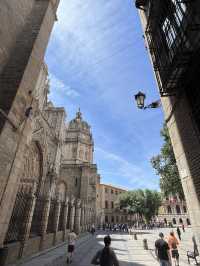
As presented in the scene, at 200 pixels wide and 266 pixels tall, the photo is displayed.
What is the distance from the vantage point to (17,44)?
7730 millimetres

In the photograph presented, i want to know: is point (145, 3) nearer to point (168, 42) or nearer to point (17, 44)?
point (168, 42)

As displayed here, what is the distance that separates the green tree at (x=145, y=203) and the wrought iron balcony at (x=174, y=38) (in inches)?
1403

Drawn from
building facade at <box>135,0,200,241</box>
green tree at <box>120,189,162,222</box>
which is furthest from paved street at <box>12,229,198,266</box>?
green tree at <box>120,189,162,222</box>

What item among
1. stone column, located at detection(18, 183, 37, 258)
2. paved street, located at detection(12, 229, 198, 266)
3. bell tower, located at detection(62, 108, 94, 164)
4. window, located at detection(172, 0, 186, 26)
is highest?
bell tower, located at detection(62, 108, 94, 164)

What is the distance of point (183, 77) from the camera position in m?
5.34

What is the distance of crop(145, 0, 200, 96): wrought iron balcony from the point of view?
4.54 metres

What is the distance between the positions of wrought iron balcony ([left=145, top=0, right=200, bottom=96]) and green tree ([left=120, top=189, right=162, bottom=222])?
117 feet

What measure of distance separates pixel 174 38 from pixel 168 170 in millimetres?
14075

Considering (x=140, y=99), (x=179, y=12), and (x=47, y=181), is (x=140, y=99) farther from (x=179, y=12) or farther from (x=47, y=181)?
(x=47, y=181)

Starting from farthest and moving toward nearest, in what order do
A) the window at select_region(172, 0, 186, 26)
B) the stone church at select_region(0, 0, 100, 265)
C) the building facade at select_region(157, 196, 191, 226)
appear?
the building facade at select_region(157, 196, 191, 226) → the stone church at select_region(0, 0, 100, 265) → the window at select_region(172, 0, 186, 26)

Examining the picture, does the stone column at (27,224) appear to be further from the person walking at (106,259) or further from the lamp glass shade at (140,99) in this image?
the lamp glass shade at (140,99)

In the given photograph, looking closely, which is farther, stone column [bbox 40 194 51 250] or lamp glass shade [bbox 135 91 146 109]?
stone column [bbox 40 194 51 250]

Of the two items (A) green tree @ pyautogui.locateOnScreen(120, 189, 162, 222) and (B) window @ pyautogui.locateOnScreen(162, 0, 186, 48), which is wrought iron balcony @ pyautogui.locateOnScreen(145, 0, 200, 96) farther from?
(A) green tree @ pyautogui.locateOnScreen(120, 189, 162, 222)

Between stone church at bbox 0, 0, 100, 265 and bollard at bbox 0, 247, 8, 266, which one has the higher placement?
stone church at bbox 0, 0, 100, 265
